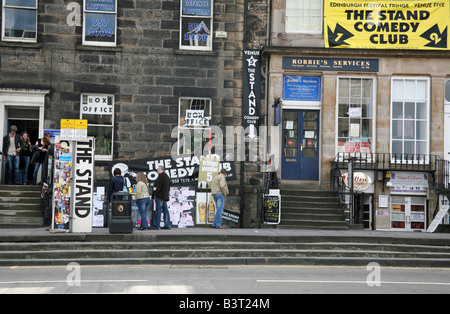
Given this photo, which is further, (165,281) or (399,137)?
(399,137)

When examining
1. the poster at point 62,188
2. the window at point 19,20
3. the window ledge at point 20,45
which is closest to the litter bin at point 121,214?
the poster at point 62,188

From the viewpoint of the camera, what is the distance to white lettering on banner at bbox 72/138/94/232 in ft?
49.2

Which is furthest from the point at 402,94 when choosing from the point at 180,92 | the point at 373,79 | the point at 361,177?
the point at 180,92

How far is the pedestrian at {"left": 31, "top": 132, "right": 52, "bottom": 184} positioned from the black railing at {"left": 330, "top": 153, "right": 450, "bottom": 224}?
972cm

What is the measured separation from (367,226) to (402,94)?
490cm

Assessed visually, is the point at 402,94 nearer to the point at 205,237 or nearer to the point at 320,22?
the point at 320,22

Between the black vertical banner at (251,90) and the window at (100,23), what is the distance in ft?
15.6

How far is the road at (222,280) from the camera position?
30.2 ft

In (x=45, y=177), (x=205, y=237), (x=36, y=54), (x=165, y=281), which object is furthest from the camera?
(x=36, y=54)

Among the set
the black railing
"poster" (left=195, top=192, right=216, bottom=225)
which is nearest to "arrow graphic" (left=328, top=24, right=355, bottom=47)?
the black railing

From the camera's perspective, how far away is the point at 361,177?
19.2 m

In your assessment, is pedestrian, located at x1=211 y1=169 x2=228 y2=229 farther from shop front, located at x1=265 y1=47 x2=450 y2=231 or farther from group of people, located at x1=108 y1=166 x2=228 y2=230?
shop front, located at x1=265 y1=47 x2=450 y2=231

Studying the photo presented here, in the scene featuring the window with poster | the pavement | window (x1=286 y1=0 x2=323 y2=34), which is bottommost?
the pavement

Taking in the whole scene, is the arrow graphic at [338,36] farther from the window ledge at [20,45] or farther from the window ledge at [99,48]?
the window ledge at [20,45]
